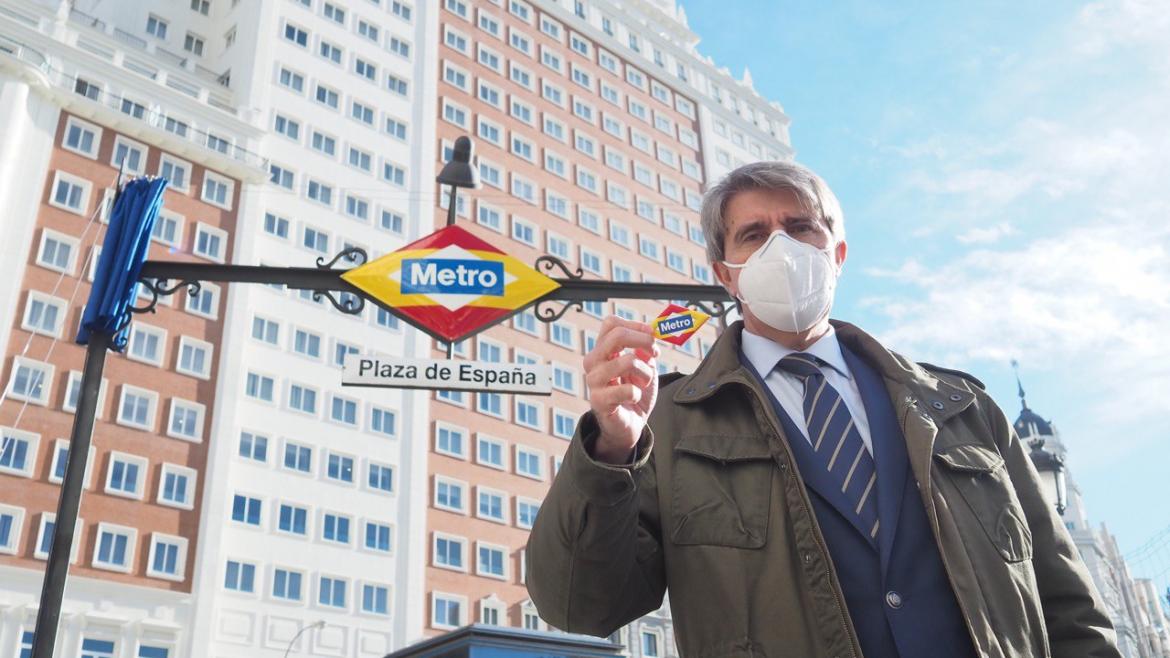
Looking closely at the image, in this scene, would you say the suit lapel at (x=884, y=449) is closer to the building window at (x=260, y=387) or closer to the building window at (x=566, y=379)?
the building window at (x=260, y=387)

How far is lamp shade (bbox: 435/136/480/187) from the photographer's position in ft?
22.8

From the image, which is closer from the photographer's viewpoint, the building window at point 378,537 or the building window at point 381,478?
the building window at point 378,537

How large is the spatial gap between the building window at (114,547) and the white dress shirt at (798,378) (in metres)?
38.0

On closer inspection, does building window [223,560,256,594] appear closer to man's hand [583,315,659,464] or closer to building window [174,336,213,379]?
building window [174,336,213,379]

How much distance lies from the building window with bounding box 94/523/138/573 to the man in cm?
3803

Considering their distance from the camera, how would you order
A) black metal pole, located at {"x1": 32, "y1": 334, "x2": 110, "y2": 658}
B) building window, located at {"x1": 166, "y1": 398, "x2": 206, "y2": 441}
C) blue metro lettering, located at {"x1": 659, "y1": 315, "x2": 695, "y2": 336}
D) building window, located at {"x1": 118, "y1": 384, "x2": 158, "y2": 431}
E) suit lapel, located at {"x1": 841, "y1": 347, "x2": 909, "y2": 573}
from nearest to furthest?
suit lapel, located at {"x1": 841, "y1": 347, "x2": 909, "y2": 573}, black metal pole, located at {"x1": 32, "y1": 334, "x2": 110, "y2": 658}, blue metro lettering, located at {"x1": 659, "y1": 315, "x2": 695, "y2": 336}, building window, located at {"x1": 118, "y1": 384, "x2": 158, "y2": 431}, building window, located at {"x1": 166, "y1": 398, "x2": 206, "y2": 441}

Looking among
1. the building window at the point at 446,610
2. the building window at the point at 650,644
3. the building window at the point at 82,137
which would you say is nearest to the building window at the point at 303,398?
the building window at the point at 446,610

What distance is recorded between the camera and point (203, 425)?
131ft

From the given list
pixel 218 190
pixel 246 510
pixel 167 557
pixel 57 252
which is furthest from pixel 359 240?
pixel 167 557

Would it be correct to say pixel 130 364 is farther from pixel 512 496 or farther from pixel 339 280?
pixel 339 280

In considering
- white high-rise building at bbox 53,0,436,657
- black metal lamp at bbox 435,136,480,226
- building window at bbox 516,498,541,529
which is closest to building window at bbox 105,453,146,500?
white high-rise building at bbox 53,0,436,657

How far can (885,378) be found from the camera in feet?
8.67

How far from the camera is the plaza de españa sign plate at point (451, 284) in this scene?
654 cm

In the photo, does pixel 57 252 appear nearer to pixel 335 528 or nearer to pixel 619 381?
pixel 335 528
